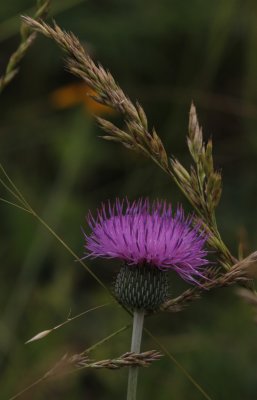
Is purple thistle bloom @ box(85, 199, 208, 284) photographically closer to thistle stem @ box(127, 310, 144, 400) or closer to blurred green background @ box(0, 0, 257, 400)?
thistle stem @ box(127, 310, 144, 400)

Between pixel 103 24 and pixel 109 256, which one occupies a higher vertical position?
pixel 109 256

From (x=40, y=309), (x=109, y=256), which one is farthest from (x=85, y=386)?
(x=109, y=256)

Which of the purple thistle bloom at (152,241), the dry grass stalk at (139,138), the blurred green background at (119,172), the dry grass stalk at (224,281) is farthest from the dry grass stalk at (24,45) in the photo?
the blurred green background at (119,172)

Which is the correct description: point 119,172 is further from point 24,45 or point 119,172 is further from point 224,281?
point 224,281

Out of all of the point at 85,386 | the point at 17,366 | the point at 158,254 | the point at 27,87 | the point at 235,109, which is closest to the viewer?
the point at 158,254

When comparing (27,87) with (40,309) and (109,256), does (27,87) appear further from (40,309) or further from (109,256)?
(109,256)

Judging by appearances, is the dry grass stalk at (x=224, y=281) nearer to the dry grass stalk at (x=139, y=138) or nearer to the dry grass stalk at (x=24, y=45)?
the dry grass stalk at (x=139, y=138)
